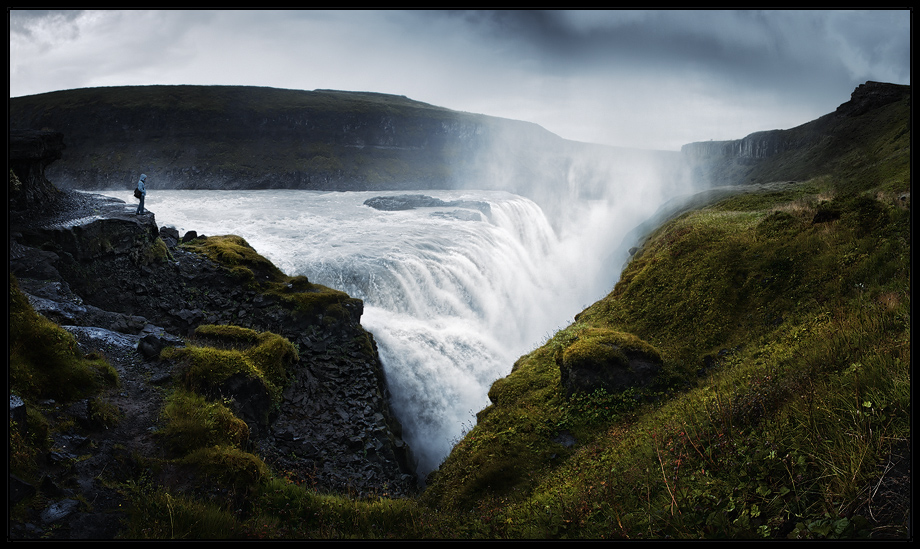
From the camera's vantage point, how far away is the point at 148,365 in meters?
9.52

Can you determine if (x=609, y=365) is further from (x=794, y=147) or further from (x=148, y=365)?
(x=794, y=147)

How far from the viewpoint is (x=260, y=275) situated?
55.7 ft

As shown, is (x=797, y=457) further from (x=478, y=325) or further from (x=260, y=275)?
(x=478, y=325)

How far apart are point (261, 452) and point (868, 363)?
1025 cm

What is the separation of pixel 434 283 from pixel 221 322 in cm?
1109

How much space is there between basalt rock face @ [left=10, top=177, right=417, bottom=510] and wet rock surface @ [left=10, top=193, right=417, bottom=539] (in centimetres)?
4

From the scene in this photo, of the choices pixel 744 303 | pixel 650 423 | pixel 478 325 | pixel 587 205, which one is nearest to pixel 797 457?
pixel 650 423

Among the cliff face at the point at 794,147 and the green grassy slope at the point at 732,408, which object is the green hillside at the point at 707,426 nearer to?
the green grassy slope at the point at 732,408

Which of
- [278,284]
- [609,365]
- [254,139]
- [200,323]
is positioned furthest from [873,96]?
[254,139]

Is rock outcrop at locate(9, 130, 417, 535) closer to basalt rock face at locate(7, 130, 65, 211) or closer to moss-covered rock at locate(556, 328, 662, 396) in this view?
basalt rock face at locate(7, 130, 65, 211)

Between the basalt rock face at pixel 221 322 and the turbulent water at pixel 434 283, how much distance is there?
73.9 inches

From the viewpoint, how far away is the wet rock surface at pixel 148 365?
19.6ft

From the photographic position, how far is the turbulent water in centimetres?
1686

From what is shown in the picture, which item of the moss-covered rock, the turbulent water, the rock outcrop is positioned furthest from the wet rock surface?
the moss-covered rock
